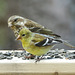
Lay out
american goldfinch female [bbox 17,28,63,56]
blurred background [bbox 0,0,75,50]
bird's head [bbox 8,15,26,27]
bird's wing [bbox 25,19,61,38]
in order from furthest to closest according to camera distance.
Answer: blurred background [bbox 0,0,75,50]
bird's head [bbox 8,15,26,27]
bird's wing [bbox 25,19,61,38]
american goldfinch female [bbox 17,28,63,56]

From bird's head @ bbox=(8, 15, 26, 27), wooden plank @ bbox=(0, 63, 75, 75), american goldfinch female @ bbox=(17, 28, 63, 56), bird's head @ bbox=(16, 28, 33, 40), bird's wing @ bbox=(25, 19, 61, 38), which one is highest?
bird's head @ bbox=(8, 15, 26, 27)

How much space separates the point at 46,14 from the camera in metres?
A: 6.63

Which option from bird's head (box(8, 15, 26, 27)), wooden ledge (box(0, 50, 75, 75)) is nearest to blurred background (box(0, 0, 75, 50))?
bird's head (box(8, 15, 26, 27))

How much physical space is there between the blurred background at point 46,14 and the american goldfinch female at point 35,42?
287 cm

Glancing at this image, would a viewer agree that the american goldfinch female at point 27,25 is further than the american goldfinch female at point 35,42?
Yes

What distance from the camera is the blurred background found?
21.1 ft

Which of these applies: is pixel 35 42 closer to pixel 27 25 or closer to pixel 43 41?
pixel 43 41

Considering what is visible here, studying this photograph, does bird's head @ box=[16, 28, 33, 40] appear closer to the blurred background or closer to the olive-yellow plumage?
the olive-yellow plumage

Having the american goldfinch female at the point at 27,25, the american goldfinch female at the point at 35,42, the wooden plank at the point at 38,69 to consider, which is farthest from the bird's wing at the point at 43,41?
the wooden plank at the point at 38,69

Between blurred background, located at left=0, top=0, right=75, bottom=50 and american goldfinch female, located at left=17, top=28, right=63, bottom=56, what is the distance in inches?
113

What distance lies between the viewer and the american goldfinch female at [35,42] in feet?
11.3

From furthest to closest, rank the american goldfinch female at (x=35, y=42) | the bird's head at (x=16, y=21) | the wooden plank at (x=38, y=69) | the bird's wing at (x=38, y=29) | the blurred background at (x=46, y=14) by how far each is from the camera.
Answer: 1. the blurred background at (x=46, y=14)
2. the bird's head at (x=16, y=21)
3. the bird's wing at (x=38, y=29)
4. the american goldfinch female at (x=35, y=42)
5. the wooden plank at (x=38, y=69)

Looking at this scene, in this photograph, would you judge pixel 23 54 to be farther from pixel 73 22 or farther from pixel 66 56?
pixel 73 22

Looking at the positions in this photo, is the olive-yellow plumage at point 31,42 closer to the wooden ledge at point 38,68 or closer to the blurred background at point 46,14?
the wooden ledge at point 38,68
